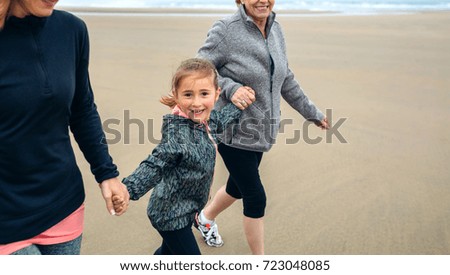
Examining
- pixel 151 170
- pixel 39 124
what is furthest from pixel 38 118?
pixel 151 170

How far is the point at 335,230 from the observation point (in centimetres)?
356

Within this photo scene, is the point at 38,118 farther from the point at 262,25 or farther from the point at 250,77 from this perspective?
the point at 262,25

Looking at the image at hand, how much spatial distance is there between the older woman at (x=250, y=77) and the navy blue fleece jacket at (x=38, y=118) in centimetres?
94

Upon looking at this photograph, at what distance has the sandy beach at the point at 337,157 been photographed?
347 cm

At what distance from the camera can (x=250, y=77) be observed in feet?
8.59

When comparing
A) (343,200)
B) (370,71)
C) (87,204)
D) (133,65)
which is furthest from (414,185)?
(133,65)

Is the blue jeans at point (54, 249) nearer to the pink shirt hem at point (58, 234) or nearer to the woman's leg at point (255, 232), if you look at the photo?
the pink shirt hem at point (58, 234)

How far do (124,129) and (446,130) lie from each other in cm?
360

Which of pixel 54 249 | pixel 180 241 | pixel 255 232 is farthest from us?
pixel 255 232

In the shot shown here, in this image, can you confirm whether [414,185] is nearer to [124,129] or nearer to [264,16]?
[264,16]

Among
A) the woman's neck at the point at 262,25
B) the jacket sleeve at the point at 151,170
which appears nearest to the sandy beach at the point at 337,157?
the woman's neck at the point at 262,25

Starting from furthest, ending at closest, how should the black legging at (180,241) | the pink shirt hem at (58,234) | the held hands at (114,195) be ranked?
the black legging at (180,241) < the held hands at (114,195) < the pink shirt hem at (58,234)

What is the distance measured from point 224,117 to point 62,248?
0.99m

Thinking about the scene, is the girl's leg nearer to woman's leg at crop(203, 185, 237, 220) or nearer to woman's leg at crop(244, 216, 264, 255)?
woman's leg at crop(244, 216, 264, 255)
